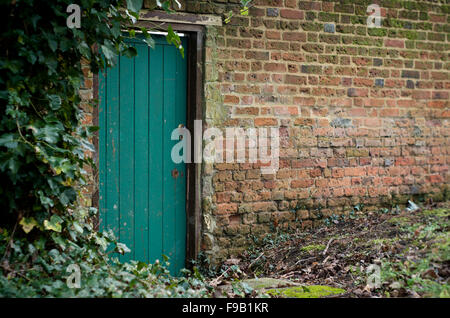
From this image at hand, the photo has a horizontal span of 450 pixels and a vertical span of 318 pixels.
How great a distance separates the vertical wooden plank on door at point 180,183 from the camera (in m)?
5.55

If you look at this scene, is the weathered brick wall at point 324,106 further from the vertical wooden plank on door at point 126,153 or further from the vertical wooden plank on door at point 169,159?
the vertical wooden plank on door at point 126,153

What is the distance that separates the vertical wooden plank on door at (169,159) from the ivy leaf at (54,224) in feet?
6.71

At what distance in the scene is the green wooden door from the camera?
528 cm

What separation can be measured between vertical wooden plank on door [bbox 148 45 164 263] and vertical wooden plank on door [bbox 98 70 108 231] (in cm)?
48

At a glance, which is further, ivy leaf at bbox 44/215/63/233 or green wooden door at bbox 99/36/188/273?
green wooden door at bbox 99/36/188/273

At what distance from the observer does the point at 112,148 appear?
5.29 meters

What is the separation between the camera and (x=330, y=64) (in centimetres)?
611

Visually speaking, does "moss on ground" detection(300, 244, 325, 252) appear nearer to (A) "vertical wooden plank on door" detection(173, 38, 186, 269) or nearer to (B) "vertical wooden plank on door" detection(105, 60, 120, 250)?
(A) "vertical wooden plank on door" detection(173, 38, 186, 269)

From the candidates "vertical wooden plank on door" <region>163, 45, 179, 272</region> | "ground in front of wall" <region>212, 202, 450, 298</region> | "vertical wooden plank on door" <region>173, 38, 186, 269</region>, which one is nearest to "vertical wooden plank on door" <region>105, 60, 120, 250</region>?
"vertical wooden plank on door" <region>163, 45, 179, 272</region>

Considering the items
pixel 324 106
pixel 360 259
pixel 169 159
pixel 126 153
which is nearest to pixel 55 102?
pixel 126 153

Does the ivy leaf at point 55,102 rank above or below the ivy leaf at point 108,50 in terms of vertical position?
below

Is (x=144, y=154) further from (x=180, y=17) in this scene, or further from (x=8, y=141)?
(x=8, y=141)

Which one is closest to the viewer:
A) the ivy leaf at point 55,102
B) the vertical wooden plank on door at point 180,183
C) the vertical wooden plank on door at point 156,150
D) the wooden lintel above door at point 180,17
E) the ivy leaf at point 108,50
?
the ivy leaf at point 55,102

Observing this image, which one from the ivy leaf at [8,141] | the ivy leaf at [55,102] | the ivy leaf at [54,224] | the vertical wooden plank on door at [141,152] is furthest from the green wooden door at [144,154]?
the ivy leaf at [8,141]
